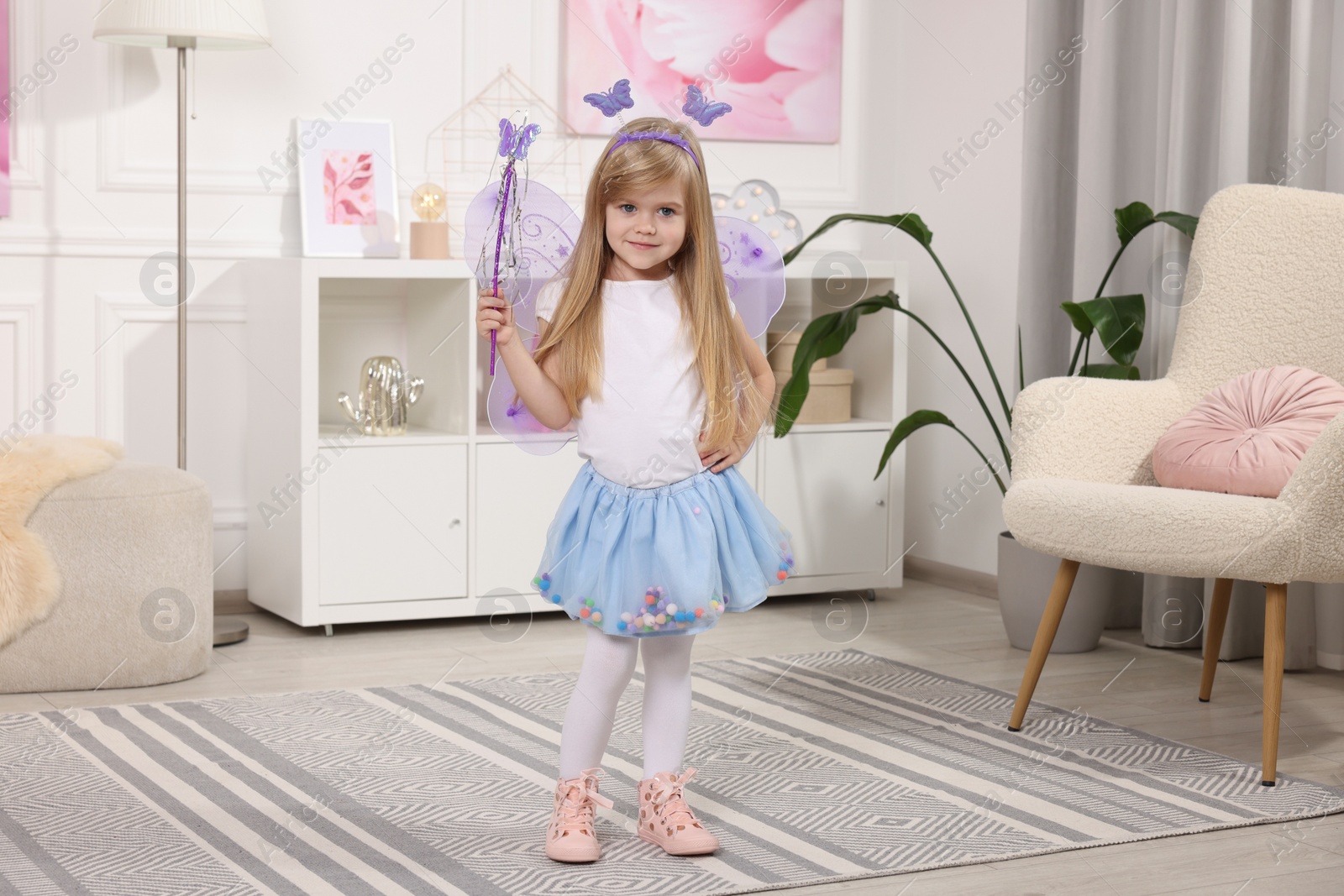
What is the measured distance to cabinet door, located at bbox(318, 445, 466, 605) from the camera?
312 cm

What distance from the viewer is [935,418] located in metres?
3.24

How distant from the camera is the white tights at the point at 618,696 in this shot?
182 centimetres

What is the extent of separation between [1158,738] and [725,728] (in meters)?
0.72

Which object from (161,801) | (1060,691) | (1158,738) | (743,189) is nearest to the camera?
(161,801)

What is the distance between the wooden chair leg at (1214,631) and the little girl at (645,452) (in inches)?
45.0

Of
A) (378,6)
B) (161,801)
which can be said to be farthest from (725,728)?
(378,6)

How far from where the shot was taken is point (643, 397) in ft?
5.92

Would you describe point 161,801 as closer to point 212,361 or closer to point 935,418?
point 212,361

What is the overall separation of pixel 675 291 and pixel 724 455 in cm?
22

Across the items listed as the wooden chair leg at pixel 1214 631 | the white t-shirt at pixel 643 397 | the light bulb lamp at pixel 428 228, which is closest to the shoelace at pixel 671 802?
the white t-shirt at pixel 643 397

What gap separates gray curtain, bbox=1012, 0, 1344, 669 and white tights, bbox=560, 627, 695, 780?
162 cm

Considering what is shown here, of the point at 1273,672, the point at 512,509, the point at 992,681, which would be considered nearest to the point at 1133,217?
the point at 992,681

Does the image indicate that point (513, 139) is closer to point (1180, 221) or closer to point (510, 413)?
point (510, 413)

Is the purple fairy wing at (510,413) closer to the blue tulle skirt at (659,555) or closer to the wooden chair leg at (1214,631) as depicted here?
the blue tulle skirt at (659,555)
